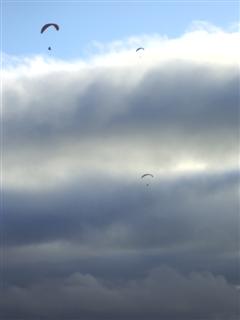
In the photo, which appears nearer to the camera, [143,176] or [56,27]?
[56,27]

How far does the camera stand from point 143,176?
135375 millimetres

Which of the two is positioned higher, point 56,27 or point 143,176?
point 56,27

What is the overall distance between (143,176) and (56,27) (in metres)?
46.4

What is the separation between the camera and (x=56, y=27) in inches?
4646
